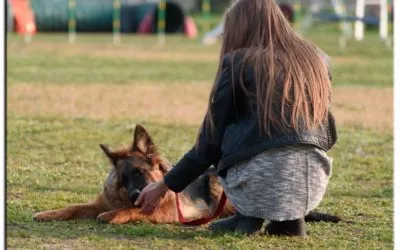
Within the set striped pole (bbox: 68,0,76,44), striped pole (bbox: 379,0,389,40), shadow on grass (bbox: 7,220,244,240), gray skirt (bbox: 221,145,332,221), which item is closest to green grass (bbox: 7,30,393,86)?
striped pole (bbox: 379,0,389,40)

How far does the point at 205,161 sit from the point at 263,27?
84 centimetres

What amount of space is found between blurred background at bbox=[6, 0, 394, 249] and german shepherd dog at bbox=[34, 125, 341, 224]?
119mm

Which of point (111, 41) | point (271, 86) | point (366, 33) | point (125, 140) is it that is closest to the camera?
point (271, 86)

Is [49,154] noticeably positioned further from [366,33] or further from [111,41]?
[366,33]

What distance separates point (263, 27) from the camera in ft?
17.9

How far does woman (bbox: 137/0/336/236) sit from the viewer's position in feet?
17.5

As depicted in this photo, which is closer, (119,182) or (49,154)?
(119,182)

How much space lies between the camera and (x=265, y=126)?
5266 millimetres

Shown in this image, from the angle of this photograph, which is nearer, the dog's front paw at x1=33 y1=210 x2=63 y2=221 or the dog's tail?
the dog's front paw at x1=33 y1=210 x2=63 y2=221

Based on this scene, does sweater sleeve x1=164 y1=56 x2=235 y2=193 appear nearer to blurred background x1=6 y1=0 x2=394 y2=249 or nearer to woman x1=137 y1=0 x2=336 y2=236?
woman x1=137 y1=0 x2=336 y2=236

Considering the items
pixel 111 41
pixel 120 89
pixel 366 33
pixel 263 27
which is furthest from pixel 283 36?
pixel 366 33

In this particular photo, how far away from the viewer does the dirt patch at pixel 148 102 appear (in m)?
12.0

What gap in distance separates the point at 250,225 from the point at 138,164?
0.87 meters

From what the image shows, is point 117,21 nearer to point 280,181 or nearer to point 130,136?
point 130,136
